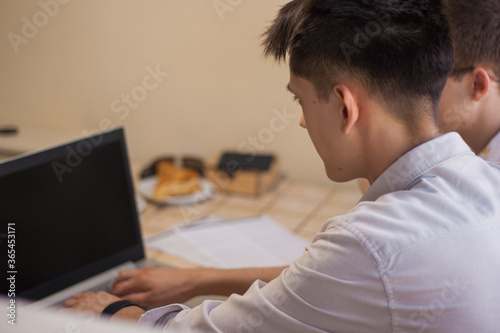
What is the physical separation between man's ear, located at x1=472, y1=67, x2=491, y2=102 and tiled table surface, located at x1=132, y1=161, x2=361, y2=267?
57cm

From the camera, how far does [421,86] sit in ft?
2.77

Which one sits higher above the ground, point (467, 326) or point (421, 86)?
point (421, 86)

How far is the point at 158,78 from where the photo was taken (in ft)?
6.77

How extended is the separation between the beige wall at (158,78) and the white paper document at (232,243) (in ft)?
1.50

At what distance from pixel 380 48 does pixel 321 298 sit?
1.18ft

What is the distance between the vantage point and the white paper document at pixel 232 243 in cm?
139

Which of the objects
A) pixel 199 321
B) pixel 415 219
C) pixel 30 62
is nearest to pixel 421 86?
pixel 415 219

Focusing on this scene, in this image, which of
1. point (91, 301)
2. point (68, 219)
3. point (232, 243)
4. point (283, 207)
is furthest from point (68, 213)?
point (283, 207)

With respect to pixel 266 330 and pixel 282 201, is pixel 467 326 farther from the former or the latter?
pixel 282 201

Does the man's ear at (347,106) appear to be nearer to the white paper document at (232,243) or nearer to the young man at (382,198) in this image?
the young man at (382,198)

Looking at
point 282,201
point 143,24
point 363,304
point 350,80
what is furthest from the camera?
point 143,24

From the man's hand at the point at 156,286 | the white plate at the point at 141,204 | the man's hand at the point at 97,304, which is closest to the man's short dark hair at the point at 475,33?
the man's hand at the point at 156,286

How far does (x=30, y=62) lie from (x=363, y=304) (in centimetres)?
195

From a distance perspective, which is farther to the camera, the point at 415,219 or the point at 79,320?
the point at 415,219
